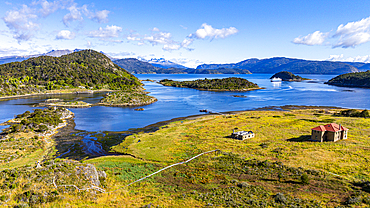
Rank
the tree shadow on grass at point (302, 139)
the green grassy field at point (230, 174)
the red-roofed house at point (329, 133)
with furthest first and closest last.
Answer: the tree shadow on grass at point (302, 139), the red-roofed house at point (329, 133), the green grassy field at point (230, 174)

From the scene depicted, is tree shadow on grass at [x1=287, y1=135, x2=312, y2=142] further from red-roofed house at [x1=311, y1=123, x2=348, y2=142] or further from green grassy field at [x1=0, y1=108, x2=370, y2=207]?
red-roofed house at [x1=311, y1=123, x2=348, y2=142]

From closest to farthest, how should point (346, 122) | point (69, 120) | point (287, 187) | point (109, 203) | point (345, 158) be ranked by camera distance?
→ point (109, 203), point (287, 187), point (345, 158), point (346, 122), point (69, 120)

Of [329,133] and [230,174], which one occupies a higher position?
[329,133]

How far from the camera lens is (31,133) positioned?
2328 inches

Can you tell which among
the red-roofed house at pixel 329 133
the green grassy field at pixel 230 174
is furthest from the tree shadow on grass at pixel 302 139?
the red-roofed house at pixel 329 133

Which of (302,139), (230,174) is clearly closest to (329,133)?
(302,139)

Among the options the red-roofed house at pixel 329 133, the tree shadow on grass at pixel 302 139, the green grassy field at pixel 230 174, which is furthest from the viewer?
the tree shadow on grass at pixel 302 139

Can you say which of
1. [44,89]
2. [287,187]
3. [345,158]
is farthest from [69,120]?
[44,89]

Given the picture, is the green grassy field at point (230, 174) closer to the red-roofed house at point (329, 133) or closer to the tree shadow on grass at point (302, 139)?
the tree shadow on grass at point (302, 139)

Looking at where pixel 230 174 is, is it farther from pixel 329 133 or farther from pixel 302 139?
pixel 329 133

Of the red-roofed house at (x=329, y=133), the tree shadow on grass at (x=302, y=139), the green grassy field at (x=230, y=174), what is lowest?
the green grassy field at (x=230, y=174)

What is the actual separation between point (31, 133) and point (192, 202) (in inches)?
2132

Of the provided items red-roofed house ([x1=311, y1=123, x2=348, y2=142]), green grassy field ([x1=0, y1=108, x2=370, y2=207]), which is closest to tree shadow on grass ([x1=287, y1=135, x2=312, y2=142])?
green grassy field ([x1=0, y1=108, x2=370, y2=207])

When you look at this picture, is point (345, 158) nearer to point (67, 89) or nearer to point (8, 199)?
point (8, 199)
